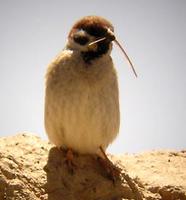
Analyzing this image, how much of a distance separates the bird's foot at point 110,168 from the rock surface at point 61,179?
0.04 m

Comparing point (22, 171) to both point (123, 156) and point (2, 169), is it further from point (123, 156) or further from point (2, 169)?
point (123, 156)

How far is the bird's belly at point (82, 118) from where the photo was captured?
504cm

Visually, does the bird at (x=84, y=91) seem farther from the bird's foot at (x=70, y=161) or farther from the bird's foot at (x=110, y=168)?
the bird's foot at (x=110, y=168)

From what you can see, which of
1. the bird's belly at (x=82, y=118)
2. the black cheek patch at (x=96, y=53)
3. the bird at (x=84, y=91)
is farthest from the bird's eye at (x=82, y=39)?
the bird's belly at (x=82, y=118)

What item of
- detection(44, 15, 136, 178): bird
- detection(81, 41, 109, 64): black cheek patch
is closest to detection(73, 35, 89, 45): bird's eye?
detection(44, 15, 136, 178): bird

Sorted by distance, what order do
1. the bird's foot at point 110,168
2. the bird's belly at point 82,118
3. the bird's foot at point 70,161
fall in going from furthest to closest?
the bird's foot at point 110,168, the bird's foot at point 70,161, the bird's belly at point 82,118

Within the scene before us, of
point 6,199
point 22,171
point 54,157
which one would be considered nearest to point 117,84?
point 54,157

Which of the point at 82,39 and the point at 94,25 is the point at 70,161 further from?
the point at 94,25

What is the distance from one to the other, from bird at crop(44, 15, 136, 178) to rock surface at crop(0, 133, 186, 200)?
0.62 ft

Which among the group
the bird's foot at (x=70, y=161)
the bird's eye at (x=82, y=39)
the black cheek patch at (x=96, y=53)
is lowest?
the bird's foot at (x=70, y=161)

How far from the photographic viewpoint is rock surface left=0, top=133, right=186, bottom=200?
471 cm

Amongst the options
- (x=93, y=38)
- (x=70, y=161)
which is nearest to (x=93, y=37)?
(x=93, y=38)

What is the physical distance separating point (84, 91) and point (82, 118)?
257 mm

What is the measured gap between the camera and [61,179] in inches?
198
